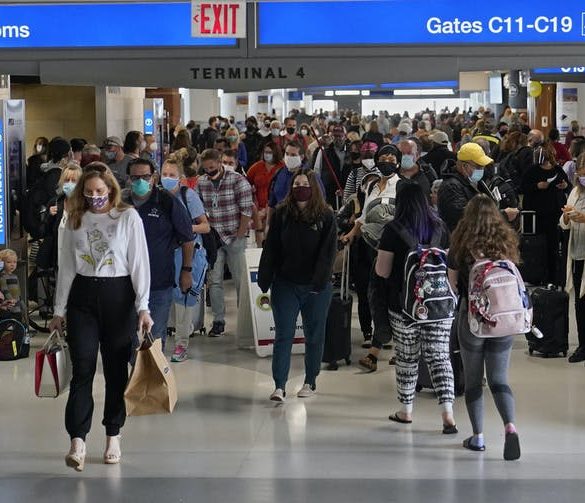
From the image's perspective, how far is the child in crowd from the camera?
1073cm

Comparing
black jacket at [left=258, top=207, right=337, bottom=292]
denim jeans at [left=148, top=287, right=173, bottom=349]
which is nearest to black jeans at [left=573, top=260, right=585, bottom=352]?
black jacket at [left=258, top=207, right=337, bottom=292]

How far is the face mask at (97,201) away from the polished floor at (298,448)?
1523 mm

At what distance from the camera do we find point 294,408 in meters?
8.84

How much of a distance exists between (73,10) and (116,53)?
0.36 meters

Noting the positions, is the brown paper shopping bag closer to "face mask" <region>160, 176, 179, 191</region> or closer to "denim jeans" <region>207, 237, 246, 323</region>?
"face mask" <region>160, 176, 179, 191</region>

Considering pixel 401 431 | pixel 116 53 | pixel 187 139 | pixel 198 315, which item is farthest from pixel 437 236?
pixel 187 139

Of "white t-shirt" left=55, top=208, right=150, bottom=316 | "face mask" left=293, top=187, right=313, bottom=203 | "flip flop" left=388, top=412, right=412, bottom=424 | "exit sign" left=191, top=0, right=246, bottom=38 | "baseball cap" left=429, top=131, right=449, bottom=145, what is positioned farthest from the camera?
"baseball cap" left=429, top=131, right=449, bottom=145

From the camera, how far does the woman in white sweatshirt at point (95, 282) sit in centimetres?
702

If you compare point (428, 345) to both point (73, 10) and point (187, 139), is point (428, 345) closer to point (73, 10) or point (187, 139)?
point (73, 10)

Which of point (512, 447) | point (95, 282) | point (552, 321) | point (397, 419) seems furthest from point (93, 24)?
point (552, 321)

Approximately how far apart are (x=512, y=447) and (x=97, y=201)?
2.80 m

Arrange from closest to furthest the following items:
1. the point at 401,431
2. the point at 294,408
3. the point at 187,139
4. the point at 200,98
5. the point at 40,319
A: the point at 401,431 → the point at 294,408 → the point at 40,319 → the point at 187,139 → the point at 200,98

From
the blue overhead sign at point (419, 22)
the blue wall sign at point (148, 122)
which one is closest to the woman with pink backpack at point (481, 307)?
the blue overhead sign at point (419, 22)

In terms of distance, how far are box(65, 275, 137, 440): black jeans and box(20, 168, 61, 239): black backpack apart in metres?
4.59
